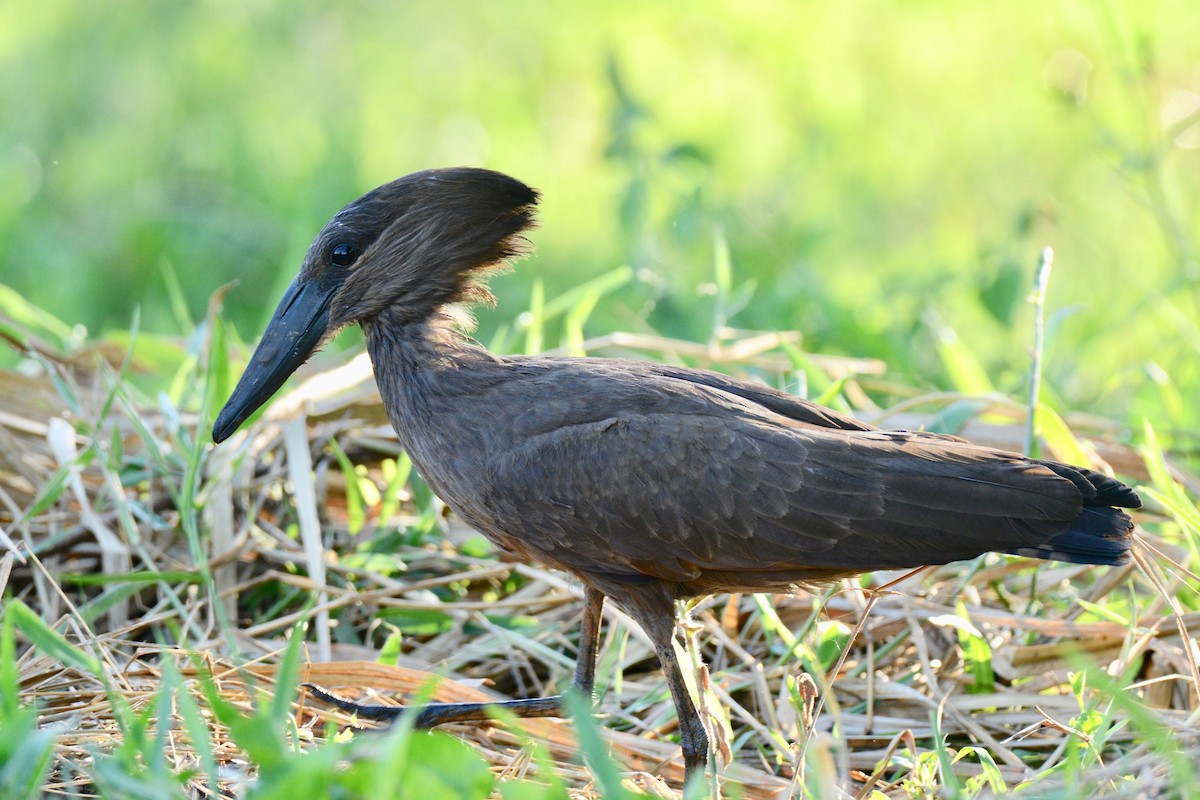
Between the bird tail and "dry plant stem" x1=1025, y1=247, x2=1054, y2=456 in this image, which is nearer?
the bird tail

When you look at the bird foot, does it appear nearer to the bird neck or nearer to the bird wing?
the bird wing

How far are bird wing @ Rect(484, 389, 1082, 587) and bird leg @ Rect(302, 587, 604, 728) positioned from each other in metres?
0.32

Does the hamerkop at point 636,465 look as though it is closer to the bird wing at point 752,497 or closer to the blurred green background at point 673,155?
the bird wing at point 752,497

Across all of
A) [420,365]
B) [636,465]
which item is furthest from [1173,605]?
[420,365]

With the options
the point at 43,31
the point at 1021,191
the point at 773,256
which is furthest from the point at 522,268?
the point at 43,31

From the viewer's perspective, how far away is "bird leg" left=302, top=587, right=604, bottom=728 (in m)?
3.17

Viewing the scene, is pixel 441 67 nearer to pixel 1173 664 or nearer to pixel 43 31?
pixel 43 31

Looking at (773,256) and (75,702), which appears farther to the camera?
(773,256)

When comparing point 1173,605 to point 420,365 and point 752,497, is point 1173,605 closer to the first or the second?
point 752,497

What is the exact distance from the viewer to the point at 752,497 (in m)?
2.93

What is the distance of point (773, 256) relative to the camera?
262 inches

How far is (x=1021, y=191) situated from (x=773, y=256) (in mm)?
1739

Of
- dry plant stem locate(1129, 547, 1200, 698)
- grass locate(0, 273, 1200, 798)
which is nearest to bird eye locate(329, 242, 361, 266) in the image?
grass locate(0, 273, 1200, 798)

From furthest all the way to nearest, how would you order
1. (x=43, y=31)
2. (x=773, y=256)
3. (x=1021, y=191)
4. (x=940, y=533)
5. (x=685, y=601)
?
Result: (x=43, y=31), (x=1021, y=191), (x=773, y=256), (x=685, y=601), (x=940, y=533)
